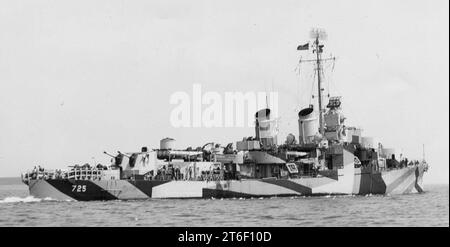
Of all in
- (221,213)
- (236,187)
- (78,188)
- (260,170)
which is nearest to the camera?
(221,213)

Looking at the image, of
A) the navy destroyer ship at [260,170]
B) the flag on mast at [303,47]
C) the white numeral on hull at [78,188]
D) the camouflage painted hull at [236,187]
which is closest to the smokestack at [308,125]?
the navy destroyer ship at [260,170]

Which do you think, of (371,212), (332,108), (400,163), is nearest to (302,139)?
(332,108)

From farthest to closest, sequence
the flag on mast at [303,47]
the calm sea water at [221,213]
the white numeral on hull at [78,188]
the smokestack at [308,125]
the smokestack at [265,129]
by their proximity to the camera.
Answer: the smokestack at [308,125] → the smokestack at [265,129] → the flag on mast at [303,47] → the white numeral on hull at [78,188] → the calm sea water at [221,213]

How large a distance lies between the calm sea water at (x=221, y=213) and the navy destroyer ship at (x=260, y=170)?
162 centimetres

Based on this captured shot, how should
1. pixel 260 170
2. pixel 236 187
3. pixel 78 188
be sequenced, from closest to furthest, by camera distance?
pixel 78 188 → pixel 236 187 → pixel 260 170

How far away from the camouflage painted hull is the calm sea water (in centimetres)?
100

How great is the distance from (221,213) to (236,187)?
31.3ft

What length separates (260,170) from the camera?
3634 centimetres

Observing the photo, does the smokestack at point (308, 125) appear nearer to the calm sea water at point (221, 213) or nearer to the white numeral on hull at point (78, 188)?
the calm sea water at point (221, 213)

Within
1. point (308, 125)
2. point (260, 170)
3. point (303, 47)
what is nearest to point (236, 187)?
point (260, 170)

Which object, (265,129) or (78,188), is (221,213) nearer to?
(78,188)

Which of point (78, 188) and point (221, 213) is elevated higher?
point (78, 188)

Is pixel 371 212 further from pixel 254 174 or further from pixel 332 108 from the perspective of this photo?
pixel 332 108

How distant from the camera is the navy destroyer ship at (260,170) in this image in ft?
102
